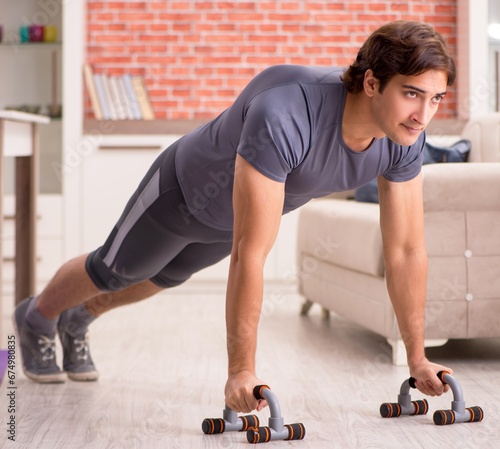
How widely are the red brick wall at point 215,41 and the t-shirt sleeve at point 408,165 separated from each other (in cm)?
335

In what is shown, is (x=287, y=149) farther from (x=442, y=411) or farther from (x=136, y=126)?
(x=136, y=126)

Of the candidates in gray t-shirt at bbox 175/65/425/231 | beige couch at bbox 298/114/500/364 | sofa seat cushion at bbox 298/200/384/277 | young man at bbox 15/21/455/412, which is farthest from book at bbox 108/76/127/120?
gray t-shirt at bbox 175/65/425/231

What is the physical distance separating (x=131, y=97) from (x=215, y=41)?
694 millimetres

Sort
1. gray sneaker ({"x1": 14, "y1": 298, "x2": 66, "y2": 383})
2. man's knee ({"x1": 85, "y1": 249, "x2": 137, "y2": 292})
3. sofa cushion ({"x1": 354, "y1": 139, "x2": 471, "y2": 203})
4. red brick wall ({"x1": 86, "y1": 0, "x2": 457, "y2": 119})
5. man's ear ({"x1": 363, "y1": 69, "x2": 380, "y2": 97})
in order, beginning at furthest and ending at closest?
red brick wall ({"x1": 86, "y1": 0, "x2": 457, "y2": 119}) < sofa cushion ({"x1": 354, "y1": 139, "x2": 471, "y2": 203}) < gray sneaker ({"x1": 14, "y1": 298, "x2": 66, "y2": 383}) < man's knee ({"x1": 85, "y1": 249, "x2": 137, "y2": 292}) < man's ear ({"x1": 363, "y1": 69, "x2": 380, "y2": 97})

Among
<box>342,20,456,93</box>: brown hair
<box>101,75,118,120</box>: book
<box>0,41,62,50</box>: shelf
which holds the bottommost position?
<box>342,20,456,93</box>: brown hair

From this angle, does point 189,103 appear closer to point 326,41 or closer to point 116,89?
point 116,89

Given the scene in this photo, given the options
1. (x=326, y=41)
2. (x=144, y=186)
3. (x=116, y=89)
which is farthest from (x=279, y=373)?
(x=326, y=41)

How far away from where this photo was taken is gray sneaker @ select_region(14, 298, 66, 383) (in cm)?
237

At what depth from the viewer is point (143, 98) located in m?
4.89

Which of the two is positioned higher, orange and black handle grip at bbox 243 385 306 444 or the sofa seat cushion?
the sofa seat cushion

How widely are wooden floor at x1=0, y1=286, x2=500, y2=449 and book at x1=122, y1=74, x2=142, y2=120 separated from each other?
154 centimetres

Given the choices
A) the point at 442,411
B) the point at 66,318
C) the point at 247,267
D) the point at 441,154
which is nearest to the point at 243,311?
the point at 247,267

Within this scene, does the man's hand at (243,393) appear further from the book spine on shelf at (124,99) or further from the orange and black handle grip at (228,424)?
the book spine on shelf at (124,99)

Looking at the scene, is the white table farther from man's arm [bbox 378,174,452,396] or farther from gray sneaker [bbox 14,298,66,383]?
man's arm [bbox 378,174,452,396]
